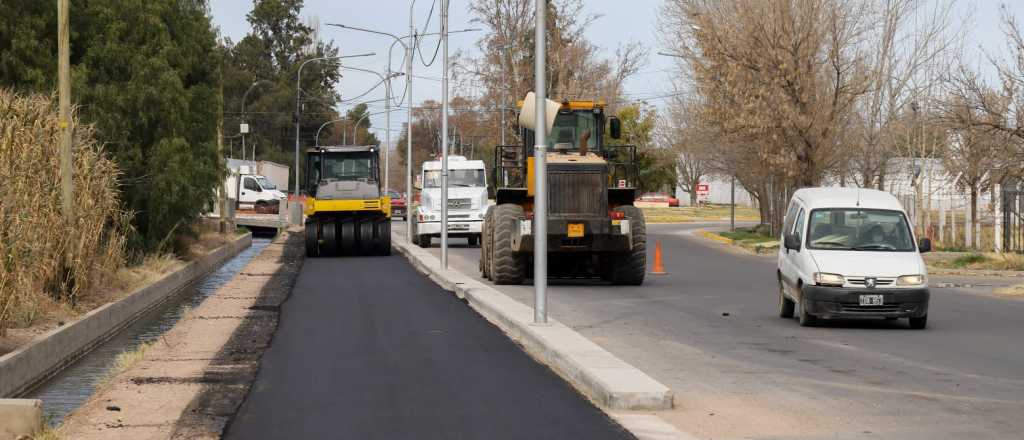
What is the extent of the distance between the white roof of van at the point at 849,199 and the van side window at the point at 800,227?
18 centimetres

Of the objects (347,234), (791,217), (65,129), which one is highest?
(65,129)

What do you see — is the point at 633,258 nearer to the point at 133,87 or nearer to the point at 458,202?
the point at 133,87

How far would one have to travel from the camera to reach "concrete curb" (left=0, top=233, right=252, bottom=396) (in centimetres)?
1312

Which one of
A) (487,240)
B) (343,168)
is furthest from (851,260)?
(343,168)

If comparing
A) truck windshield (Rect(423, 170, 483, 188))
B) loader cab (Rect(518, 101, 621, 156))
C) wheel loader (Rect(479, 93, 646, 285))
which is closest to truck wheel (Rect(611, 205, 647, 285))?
wheel loader (Rect(479, 93, 646, 285))

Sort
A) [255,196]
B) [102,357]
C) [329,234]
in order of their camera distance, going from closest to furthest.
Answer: [102,357] → [329,234] → [255,196]

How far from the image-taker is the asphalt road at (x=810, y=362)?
33.6 feet

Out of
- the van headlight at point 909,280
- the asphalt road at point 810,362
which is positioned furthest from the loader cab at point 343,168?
the van headlight at point 909,280

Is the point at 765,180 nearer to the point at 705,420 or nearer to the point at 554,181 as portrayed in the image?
the point at 554,181

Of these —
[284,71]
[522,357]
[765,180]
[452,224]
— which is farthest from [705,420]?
[284,71]

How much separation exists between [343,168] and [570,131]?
1555cm

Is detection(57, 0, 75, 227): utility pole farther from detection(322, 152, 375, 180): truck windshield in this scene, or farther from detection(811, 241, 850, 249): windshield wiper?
detection(322, 152, 375, 180): truck windshield

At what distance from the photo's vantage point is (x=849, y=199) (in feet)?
61.6

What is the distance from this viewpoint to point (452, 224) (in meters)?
43.1
